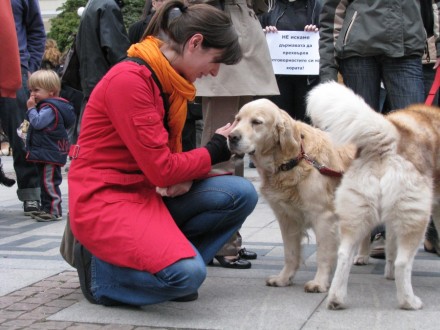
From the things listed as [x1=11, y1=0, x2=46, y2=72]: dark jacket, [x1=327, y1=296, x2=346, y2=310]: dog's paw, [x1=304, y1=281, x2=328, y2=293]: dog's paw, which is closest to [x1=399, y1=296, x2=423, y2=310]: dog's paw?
[x1=327, y1=296, x2=346, y2=310]: dog's paw

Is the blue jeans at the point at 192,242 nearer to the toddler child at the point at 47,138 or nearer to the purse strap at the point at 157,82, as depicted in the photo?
the purse strap at the point at 157,82

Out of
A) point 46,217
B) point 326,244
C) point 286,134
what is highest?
point 286,134

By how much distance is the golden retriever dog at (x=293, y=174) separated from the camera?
4012 millimetres

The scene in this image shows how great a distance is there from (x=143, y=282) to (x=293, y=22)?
4345mm

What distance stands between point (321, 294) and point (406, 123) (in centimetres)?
108

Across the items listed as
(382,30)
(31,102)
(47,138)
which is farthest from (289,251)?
(31,102)

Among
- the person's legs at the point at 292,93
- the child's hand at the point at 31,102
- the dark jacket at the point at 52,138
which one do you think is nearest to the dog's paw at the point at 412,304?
the person's legs at the point at 292,93

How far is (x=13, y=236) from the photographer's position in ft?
19.3

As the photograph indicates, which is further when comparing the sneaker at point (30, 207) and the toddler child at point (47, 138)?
the sneaker at point (30, 207)

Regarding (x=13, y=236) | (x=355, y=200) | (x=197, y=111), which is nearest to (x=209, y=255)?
(x=355, y=200)

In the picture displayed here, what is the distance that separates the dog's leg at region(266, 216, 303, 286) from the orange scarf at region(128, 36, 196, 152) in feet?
3.06

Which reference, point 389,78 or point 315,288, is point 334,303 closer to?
point 315,288

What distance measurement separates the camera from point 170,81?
3.67m

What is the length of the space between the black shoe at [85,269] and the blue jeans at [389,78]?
7.04 feet
